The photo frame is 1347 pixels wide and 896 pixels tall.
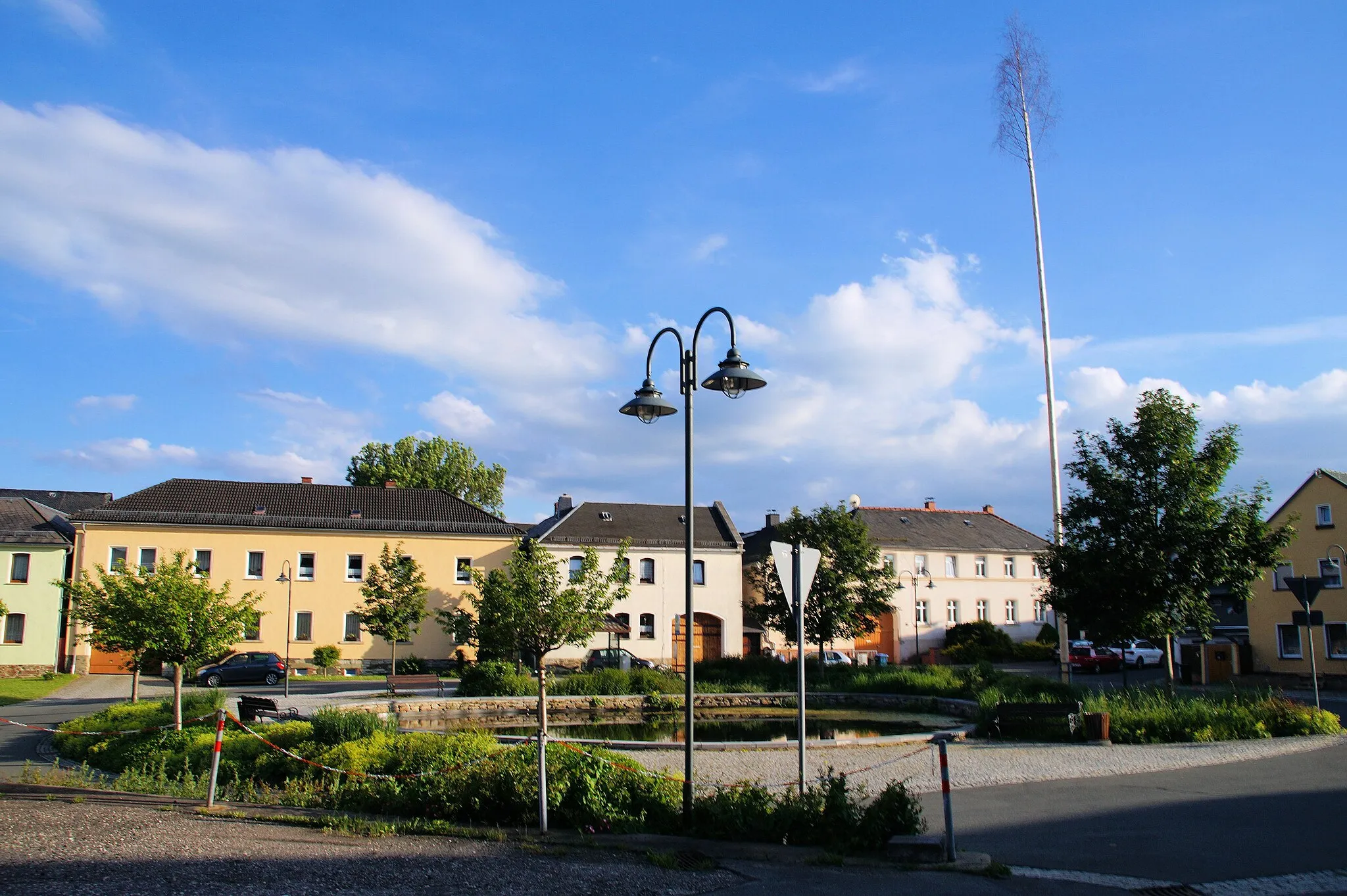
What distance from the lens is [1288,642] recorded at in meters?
33.9

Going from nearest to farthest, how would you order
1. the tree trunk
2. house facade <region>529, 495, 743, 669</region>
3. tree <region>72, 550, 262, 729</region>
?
1. the tree trunk
2. tree <region>72, 550, 262, 729</region>
3. house facade <region>529, 495, 743, 669</region>

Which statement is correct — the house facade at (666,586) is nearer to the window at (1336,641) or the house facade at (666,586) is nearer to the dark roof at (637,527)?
the dark roof at (637,527)

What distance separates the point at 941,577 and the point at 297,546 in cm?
3610

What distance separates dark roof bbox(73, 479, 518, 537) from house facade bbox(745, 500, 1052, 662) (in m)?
17.6

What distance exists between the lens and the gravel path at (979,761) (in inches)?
535

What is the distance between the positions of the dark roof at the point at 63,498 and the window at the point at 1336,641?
61.5 metres

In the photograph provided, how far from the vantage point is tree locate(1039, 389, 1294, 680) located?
69.4 ft

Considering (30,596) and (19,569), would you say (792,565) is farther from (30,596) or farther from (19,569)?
(19,569)

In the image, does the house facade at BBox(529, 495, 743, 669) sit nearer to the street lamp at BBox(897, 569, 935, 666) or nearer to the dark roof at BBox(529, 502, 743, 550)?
the dark roof at BBox(529, 502, 743, 550)

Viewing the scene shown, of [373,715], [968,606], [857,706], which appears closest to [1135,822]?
[373,715]

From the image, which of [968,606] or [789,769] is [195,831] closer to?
[789,769]

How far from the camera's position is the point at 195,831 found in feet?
28.0

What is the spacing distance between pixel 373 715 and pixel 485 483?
57641 millimetres

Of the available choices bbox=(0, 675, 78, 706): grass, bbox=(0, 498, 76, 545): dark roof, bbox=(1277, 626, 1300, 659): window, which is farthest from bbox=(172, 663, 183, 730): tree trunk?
bbox=(1277, 626, 1300, 659): window
